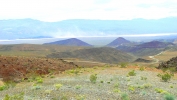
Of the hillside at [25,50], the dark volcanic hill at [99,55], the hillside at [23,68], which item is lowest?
the dark volcanic hill at [99,55]

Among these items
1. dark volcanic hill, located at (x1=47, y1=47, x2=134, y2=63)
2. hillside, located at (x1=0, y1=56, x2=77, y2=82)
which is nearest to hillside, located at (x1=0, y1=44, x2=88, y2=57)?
dark volcanic hill, located at (x1=47, y1=47, x2=134, y2=63)

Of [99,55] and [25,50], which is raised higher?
[25,50]

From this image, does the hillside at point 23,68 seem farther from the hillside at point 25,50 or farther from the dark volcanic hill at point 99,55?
the dark volcanic hill at point 99,55

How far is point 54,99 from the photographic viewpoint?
A: 1494 cm

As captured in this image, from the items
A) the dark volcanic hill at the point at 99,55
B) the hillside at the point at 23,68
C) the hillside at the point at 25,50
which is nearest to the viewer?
the hillside at the point at 23,68

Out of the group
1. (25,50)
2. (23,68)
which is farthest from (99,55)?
(23,68)

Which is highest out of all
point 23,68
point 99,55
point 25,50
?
point 23,68

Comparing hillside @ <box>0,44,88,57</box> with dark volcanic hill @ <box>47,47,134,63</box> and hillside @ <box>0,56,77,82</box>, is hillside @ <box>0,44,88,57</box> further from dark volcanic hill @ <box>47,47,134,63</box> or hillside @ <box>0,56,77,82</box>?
hillside @ <box>0,56,77,82</box>

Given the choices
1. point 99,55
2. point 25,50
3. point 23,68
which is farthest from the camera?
point 25,50

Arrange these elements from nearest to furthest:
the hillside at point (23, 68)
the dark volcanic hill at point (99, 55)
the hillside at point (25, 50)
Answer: the hillside at point (23, 68)
the hillside at point (25, 50)
the dark volcanic hill at point (99, 55)

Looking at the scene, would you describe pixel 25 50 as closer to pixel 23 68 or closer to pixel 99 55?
pixel 99 55

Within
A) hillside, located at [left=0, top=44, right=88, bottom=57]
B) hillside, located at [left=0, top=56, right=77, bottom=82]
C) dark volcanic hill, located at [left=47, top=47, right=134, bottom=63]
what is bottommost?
dark volcanic hill, located at [left=47, top=47, right=134, bottom=63]

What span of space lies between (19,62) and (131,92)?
79.8 ft

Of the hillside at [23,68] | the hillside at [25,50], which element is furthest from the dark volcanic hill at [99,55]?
the hillside at [23,68]
